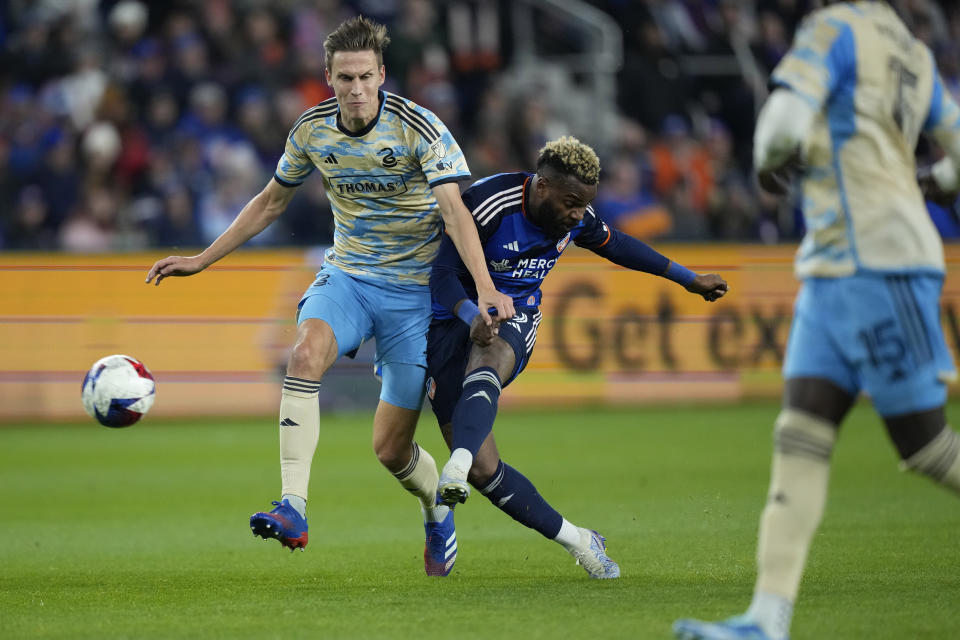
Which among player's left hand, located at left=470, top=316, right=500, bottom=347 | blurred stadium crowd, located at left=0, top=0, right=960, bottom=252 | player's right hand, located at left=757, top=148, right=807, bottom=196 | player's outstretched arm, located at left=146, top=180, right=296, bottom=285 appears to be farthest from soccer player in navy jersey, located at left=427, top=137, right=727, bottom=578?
blurred stadium crowd, located at left=0, top=0, right=960, bottom=252

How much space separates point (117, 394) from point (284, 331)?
8.02m

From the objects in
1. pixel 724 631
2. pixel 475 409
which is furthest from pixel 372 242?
pixel 724 631

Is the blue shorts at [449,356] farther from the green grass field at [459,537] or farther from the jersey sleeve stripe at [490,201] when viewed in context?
the green grass field at [459,537]

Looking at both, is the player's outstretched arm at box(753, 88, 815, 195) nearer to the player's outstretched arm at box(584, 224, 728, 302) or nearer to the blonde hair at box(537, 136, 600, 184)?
the blonde hair at box(537, 136, 600, 184)

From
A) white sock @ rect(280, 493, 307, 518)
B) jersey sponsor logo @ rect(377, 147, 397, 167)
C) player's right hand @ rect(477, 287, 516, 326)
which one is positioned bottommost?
white sock @ rect(280, 493, 307, 518)

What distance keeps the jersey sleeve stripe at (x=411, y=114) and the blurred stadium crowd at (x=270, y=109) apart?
929 cm

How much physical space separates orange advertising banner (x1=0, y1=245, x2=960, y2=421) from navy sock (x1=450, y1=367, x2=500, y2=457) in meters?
8.81

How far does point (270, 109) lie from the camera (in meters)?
17.2

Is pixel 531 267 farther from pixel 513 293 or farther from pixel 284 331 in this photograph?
pixel 284 331

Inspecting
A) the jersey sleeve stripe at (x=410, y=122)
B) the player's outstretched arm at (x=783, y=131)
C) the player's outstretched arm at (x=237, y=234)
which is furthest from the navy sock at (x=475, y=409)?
the player's outstretched arm at (x=783, y=131)

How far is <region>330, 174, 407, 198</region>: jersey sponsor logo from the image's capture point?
673 centimetres

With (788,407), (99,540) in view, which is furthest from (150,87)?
(788,407)

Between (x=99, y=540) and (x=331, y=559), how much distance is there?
1710 millimetres

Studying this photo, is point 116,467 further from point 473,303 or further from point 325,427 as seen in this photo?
point 473,303
